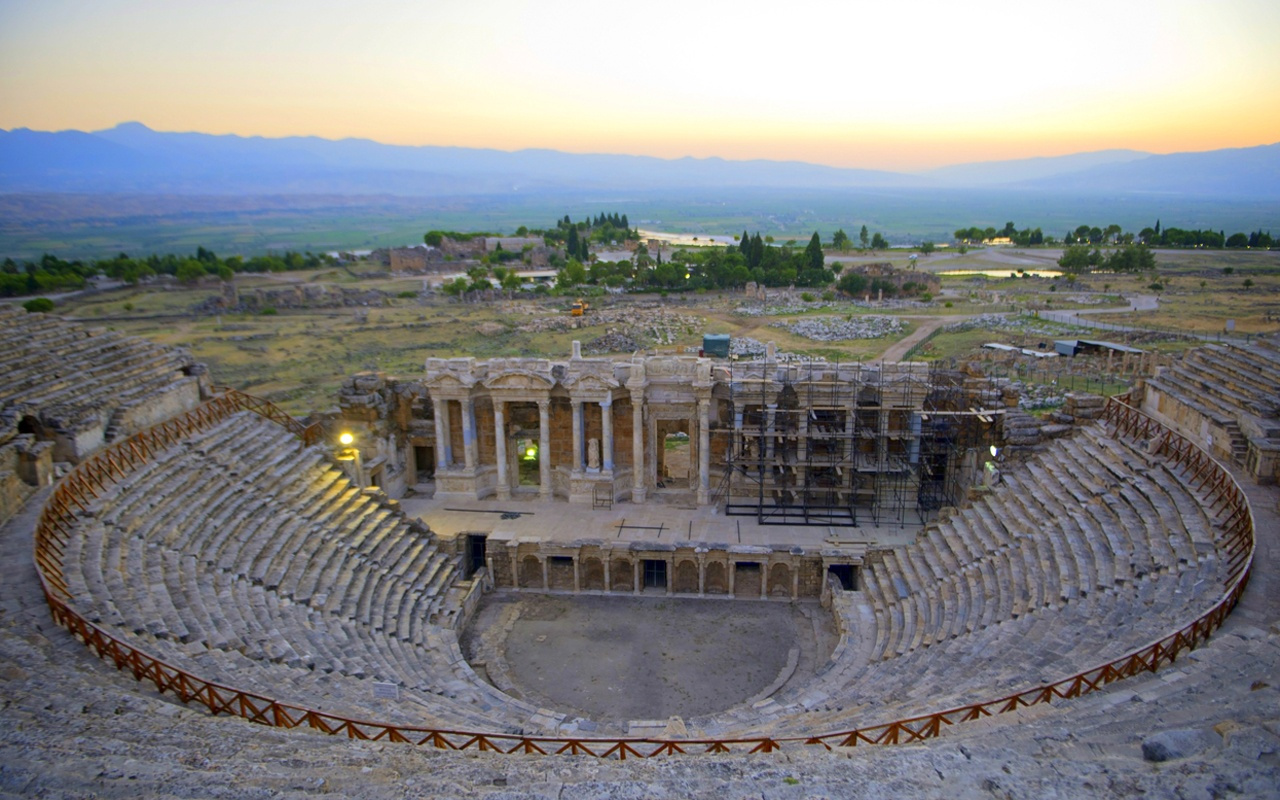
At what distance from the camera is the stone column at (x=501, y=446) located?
2920cm

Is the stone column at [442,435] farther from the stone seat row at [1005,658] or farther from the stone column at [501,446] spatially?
the stone seat row at [1005,658]

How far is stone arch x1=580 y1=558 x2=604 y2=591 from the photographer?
2538 centimetres

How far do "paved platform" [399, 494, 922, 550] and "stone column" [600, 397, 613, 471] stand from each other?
1.49 meters

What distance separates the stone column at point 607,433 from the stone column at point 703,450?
3.20m

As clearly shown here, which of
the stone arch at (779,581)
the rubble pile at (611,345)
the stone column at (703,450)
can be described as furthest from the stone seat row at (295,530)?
the rubble pile at (611,345)

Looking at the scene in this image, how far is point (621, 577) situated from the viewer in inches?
1004

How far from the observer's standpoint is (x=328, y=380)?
1965 inches

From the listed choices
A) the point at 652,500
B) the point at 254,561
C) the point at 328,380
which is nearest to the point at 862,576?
the point at 652,500

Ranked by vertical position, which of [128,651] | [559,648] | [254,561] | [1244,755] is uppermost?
[1244,755]

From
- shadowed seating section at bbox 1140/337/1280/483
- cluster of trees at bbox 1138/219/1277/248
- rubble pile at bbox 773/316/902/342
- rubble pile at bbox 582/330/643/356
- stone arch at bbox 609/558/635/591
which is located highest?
cluster of trees at bbox 1138/219/1277/248

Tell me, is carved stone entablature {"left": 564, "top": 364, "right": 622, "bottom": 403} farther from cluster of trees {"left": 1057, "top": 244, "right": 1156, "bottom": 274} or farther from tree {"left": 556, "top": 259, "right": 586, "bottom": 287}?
cluster of trees {"left": 1057, "top": 244, "right": 1156, "bottom": 274}

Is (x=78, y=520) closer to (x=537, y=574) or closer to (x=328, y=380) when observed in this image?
(x=537, y=574)

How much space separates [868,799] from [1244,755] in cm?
414

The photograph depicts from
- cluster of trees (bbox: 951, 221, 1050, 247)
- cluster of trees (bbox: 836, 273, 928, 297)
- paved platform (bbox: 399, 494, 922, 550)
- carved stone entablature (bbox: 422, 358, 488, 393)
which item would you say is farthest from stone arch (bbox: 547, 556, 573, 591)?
cluster of trees (bbox: 951, 221, 1050, 247)
